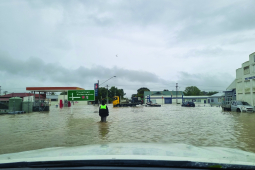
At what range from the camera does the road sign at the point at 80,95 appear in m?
30.8

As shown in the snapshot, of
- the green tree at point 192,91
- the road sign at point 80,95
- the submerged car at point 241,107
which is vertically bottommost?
the submerged car at point 241,107

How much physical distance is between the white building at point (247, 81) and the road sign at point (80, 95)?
2254 cm

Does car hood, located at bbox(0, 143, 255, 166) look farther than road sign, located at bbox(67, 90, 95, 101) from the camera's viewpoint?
No

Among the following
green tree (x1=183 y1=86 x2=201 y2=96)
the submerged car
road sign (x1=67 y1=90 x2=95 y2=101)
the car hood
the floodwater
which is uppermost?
green tree (x1=183 y1=86 x2=201 y2=96)

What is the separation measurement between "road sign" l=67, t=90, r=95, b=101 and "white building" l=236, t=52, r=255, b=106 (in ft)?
73.9

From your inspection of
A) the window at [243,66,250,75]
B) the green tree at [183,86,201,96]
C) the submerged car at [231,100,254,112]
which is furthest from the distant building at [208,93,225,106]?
the green tree at [183,86,201,96]

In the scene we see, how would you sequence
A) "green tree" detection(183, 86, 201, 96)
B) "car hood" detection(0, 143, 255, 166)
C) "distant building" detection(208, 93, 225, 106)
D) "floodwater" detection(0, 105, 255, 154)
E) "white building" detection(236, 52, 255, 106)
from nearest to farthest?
1. "car hood" detection(0, 143, 255, 166)
2. "floodwater" detection(0, 105, 255, 154)
3. "white building" detection(236, 52, 255, 106)
4. "distant building" detection(208, 93, 225, 106)
5. "green tree" detection(183, 86, 201, 96)

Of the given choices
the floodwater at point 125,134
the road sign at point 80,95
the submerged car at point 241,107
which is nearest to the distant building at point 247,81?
the submerged car at point 241,107

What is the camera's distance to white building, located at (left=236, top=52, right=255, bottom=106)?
33.4 metres

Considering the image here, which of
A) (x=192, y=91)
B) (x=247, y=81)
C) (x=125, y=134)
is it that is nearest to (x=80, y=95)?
(x=125, y=134)

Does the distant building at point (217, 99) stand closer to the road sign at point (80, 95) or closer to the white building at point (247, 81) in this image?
the white building at point (247, 81)

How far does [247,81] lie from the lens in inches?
1389

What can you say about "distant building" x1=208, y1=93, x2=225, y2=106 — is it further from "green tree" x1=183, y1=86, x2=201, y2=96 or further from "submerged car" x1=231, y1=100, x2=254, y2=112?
"green tree" x1=183, y1=86, x2=201, y2=96

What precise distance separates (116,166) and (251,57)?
118 ft
